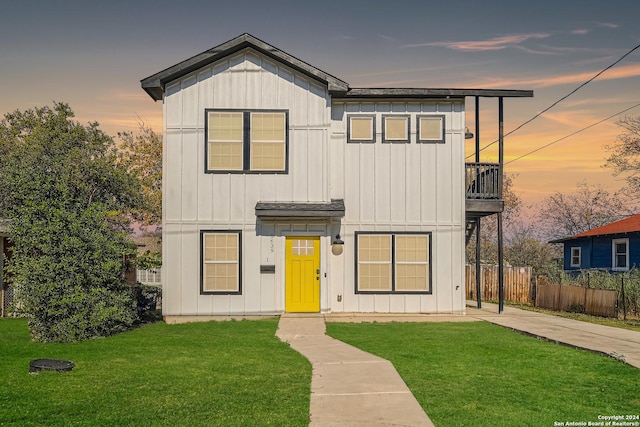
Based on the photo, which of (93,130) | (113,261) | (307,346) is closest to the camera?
(307,346)

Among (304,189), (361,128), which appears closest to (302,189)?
(304,189)

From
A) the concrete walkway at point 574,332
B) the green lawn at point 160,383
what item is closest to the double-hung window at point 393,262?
the concrete walkway at point 574,332

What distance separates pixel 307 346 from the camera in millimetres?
13023

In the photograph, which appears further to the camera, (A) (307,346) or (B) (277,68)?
(B) (277,68)

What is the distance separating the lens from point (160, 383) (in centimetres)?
955

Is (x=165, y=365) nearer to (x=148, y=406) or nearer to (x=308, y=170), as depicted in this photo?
(x=148, y=406)

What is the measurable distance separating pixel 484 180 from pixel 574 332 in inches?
222

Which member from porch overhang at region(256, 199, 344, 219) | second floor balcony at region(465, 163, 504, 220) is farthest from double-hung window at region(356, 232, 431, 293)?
second floor balcony at region(465, 163, 504, 220)

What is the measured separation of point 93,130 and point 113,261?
2215cm

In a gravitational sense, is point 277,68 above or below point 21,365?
above

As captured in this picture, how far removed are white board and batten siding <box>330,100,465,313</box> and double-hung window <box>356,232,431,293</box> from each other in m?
0.21

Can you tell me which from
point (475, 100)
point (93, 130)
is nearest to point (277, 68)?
point (475, 100)

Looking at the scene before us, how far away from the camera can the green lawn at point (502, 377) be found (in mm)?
7941

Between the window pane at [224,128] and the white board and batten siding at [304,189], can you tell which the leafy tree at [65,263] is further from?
the window pane at [224,128]
